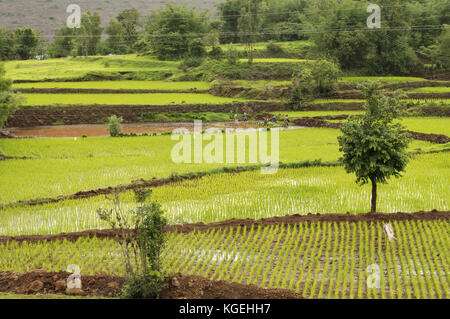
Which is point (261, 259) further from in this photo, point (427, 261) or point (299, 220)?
point (427, 261)

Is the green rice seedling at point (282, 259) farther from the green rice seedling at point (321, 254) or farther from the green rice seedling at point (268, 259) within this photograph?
the green rice seedling at point (321, 254)

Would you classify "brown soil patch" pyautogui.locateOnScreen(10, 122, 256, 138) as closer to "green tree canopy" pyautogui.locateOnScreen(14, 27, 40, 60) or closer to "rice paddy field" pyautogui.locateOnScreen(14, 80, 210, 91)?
"rice paddy field" pyautogui.locateOnScreen(14, 80, 210, 91)

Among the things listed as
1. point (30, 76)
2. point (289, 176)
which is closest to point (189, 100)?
point (30, 76)

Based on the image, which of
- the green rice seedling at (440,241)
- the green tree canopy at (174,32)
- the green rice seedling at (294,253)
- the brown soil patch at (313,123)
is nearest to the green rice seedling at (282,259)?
the green rice seedling at (294,253)

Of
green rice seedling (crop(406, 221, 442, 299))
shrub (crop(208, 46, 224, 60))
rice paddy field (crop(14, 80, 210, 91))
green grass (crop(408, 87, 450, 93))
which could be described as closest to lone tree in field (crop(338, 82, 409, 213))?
green rice seedling (crop(406, 221, 442, 299))

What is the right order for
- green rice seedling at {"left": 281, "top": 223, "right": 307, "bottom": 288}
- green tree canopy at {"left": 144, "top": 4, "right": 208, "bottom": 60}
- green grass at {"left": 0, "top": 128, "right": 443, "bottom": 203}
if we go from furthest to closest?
green tree canopy at {"left": 144, "top": 4, "right": 208, "bottom": 60} < green grass at {"left": 0, "top": 128, "right": 443, "bottom": 203} < green rice seedling at {"left": 281, "top": 223, "right": 307, "bottom": 288}

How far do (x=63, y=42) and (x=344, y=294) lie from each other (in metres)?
86.5

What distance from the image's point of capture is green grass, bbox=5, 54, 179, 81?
184 ft

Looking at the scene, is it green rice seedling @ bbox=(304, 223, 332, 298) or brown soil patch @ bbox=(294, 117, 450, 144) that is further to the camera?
brown soil patch @ bbox=(294, 117, 450, 144)

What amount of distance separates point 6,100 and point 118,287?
2348 centimetres

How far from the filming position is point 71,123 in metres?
39.6

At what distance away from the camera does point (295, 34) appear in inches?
3091

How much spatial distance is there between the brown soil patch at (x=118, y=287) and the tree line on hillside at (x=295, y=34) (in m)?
48.4

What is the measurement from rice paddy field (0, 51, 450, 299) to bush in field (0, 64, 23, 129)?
6.45ft
